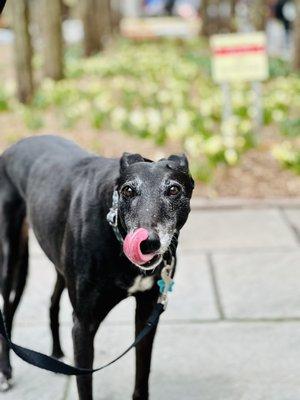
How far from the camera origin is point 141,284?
287 cm

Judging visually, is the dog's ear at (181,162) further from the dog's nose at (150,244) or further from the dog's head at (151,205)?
the dog's nose at (150,244)

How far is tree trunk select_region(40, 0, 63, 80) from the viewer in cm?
1204

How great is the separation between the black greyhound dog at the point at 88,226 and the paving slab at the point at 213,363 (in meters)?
0.33

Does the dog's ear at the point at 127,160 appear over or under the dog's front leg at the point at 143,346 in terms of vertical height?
over

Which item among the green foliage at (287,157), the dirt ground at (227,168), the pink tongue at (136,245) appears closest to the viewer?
the pink tongue at (136,245)

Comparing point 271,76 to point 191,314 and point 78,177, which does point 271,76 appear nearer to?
point 191,314

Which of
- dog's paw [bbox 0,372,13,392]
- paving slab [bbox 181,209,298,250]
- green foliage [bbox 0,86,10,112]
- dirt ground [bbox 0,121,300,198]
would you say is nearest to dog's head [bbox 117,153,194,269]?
dog's paw [bbox 0,372,13,392]

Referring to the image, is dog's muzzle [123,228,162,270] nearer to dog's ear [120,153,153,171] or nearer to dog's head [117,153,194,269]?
dog's head [117,153,194,269]

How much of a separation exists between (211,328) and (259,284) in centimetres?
74

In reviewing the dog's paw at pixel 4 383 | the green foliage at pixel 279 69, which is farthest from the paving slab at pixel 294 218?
the green foliage at pixel 279 69

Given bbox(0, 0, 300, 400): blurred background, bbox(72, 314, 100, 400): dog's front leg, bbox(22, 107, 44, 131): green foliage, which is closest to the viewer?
bbox(72, 314, 100, 400): dog's front leg

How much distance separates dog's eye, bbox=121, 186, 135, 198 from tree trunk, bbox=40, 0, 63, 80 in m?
10.1

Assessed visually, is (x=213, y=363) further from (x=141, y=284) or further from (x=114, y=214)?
(x=114, y=214)

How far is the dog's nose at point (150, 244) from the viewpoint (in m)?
2.27
